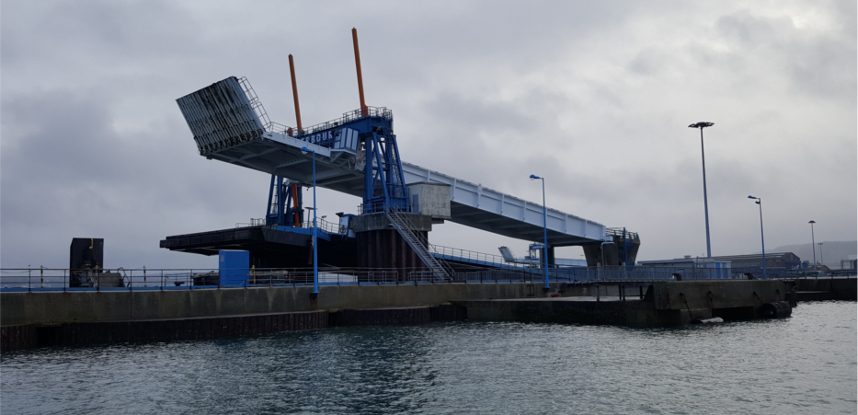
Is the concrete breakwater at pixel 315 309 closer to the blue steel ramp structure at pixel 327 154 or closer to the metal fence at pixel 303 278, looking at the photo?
the metal fence at pixel 303 278

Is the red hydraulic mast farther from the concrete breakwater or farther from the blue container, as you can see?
the blue container

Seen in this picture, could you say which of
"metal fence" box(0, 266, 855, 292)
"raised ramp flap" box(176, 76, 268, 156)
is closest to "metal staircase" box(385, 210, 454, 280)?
"metal fence" box(0, 266, 855, 292)

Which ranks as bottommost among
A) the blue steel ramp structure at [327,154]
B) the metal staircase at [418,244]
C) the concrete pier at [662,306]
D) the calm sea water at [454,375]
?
the calm sea water at [454,375]

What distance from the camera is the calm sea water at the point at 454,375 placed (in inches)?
679

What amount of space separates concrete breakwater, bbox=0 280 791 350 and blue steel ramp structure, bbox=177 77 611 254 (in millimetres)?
14831

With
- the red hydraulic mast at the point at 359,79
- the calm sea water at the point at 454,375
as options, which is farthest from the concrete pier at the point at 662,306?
the red hydraulic mast at the point at 359,79

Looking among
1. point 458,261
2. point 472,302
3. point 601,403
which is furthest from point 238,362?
point 458,261

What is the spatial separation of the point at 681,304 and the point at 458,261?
30.9 meters

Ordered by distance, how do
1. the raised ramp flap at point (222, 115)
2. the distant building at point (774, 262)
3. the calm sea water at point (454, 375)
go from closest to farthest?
the calm sea water at point (454, 375) → the raised ramp flap at point (222, 115) → the distant building at point (774, 262)

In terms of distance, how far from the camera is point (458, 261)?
65500 millimetres

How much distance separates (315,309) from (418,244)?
1560 centimetres

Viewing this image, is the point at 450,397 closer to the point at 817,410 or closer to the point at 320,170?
the point at 817,410

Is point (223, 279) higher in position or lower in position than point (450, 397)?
higher

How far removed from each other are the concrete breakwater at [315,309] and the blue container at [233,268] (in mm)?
3301
